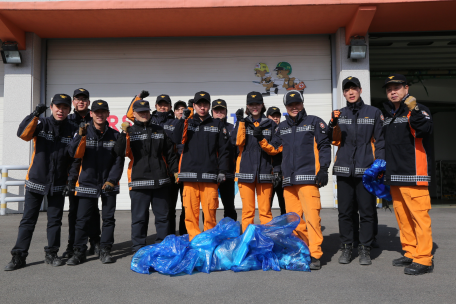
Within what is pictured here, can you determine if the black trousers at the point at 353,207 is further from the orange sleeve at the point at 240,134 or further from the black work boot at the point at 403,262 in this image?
the orange sleeve at the point at 240,134

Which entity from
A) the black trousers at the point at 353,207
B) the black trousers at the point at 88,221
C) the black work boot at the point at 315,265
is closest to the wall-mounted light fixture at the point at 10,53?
the black trousers at the point at 88,221

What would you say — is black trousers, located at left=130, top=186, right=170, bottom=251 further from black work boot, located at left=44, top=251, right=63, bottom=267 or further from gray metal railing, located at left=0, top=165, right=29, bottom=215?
gray metal railing, located at left=0, top=165, right=29, bottom=215

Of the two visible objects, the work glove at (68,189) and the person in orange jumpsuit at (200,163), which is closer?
the work glove at (68,189)

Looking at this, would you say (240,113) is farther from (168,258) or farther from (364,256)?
(364,256)

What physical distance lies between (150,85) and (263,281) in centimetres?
759

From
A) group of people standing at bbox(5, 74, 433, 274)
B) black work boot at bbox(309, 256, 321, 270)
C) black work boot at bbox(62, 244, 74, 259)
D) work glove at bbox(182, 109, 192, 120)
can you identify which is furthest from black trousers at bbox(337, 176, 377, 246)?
black work boot at bbox(62, 244, 74, 259)

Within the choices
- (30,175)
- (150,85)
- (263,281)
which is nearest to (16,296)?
(30,175)

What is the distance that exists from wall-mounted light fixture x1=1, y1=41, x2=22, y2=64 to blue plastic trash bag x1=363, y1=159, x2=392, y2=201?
906 centimetres

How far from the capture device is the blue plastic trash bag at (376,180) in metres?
4.12

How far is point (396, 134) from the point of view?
404 centimetres

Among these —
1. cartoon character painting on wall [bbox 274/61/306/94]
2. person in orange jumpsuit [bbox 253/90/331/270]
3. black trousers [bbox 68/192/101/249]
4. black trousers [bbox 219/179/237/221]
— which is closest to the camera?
person in orange jumpsuit [bbox 253/90/331/270]

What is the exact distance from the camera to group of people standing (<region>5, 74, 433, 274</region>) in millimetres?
4043

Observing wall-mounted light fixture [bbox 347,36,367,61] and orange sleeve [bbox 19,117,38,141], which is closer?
orange sleeve [bbox 19,117,38,141]

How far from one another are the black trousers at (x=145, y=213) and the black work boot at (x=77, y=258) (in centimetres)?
61
